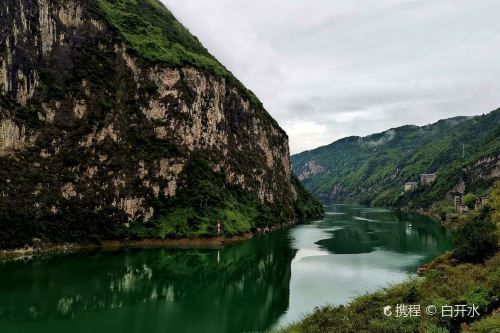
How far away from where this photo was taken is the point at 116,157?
109 metres

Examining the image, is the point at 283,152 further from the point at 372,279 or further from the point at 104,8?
the point at 372,279

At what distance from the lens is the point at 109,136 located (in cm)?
11069

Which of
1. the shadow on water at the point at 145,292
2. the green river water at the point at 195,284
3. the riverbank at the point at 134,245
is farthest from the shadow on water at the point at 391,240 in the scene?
the riverbank at the point at 134,245

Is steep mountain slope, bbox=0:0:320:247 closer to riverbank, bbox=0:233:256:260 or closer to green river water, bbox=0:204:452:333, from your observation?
riverbank, bbox=0:233:256:260

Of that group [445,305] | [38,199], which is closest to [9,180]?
[38,199]

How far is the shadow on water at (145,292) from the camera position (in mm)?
43906

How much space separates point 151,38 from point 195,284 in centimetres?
9521

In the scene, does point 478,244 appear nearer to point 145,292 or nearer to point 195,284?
point 195,284

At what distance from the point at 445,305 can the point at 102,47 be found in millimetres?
115627

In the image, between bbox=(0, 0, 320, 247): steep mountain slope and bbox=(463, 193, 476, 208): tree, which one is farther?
bbox=(463, 193, 476, 208): tree

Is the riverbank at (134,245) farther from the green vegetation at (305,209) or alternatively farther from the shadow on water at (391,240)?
the green vegetation at (305,209)

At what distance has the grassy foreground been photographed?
81.5ft

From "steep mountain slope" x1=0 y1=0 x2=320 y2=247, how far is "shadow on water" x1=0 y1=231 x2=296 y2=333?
1502 centimetres

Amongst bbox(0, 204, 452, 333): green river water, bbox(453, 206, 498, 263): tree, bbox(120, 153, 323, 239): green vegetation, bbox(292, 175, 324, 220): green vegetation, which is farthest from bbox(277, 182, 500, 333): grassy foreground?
bbox(292, 175, 324, 220): green vegetation
